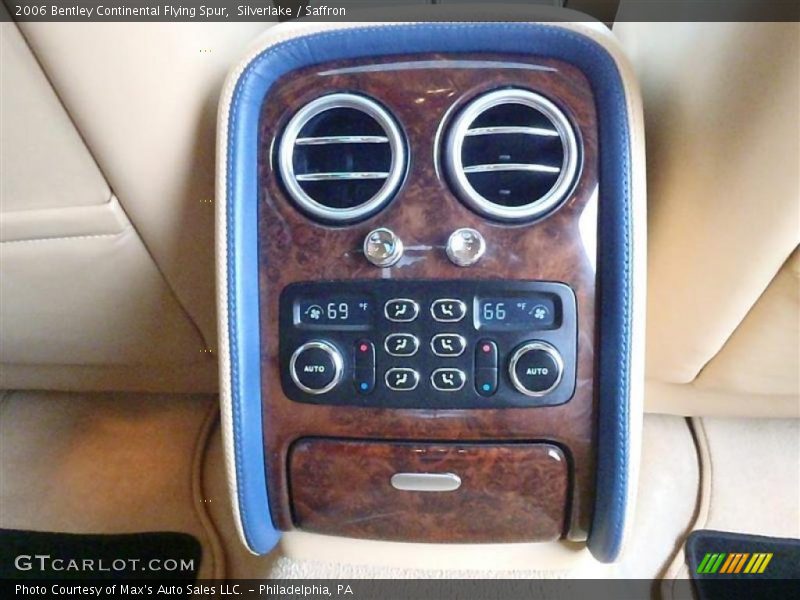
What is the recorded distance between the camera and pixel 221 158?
1.91ft

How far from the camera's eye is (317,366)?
0.60 metres

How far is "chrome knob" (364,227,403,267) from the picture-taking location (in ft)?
1.89

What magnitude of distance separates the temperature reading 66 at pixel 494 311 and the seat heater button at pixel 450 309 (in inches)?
0.7

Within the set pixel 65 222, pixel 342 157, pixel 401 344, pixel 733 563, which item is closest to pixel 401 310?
pixel 401 344

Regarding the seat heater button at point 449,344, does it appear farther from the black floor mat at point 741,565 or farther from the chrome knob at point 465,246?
the black floor mat at point 741,565

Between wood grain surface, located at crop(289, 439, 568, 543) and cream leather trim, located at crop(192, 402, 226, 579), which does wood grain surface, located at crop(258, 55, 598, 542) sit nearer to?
wood grain surface, located at crop(289, 439, 568, 543)

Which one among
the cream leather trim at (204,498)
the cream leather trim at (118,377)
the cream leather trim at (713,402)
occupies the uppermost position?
the cream leather trim at (713,402)

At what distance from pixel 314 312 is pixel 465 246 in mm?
137

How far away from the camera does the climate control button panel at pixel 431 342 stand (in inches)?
22.9

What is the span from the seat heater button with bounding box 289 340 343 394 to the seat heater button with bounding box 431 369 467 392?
79mm

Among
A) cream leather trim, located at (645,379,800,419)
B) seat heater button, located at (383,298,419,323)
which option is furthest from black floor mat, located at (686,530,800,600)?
seat heater button, located at (383,298,419,323)

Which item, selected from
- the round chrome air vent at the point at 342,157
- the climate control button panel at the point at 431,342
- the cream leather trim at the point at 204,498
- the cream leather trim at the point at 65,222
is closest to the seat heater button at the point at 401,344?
the climate control button panel at the point at 431,342

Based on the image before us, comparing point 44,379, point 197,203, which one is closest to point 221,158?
point 197,203

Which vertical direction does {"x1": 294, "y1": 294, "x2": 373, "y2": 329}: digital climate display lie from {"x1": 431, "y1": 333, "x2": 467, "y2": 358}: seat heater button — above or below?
above
